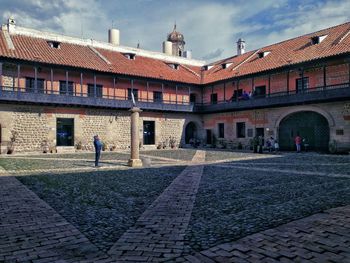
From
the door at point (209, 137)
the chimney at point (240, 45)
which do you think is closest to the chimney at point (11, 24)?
the door at point (209, 137)

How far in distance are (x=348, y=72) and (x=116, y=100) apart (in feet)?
60.8

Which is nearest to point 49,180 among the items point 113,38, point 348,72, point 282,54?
point 348,72

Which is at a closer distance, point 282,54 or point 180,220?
point 180,220

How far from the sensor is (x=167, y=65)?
113 feet

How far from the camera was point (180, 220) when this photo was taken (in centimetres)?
511

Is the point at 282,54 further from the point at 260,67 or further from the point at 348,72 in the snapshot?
the point at 348,72

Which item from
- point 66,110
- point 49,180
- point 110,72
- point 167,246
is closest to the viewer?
point 167,246

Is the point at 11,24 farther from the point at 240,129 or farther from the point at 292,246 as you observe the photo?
the point at 292,246

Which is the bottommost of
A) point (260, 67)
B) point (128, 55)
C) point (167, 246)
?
point (167, 246)

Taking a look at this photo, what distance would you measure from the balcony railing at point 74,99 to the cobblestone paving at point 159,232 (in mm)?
18257

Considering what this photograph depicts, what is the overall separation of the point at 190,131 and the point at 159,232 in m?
Result: 28.1

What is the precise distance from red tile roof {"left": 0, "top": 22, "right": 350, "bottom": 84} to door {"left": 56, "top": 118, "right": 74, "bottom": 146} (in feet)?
15.5

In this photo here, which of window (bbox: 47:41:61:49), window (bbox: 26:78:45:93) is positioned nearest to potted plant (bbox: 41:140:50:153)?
window (bbox: 26:78:45:93)

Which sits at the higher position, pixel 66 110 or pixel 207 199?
pixel 66 110
